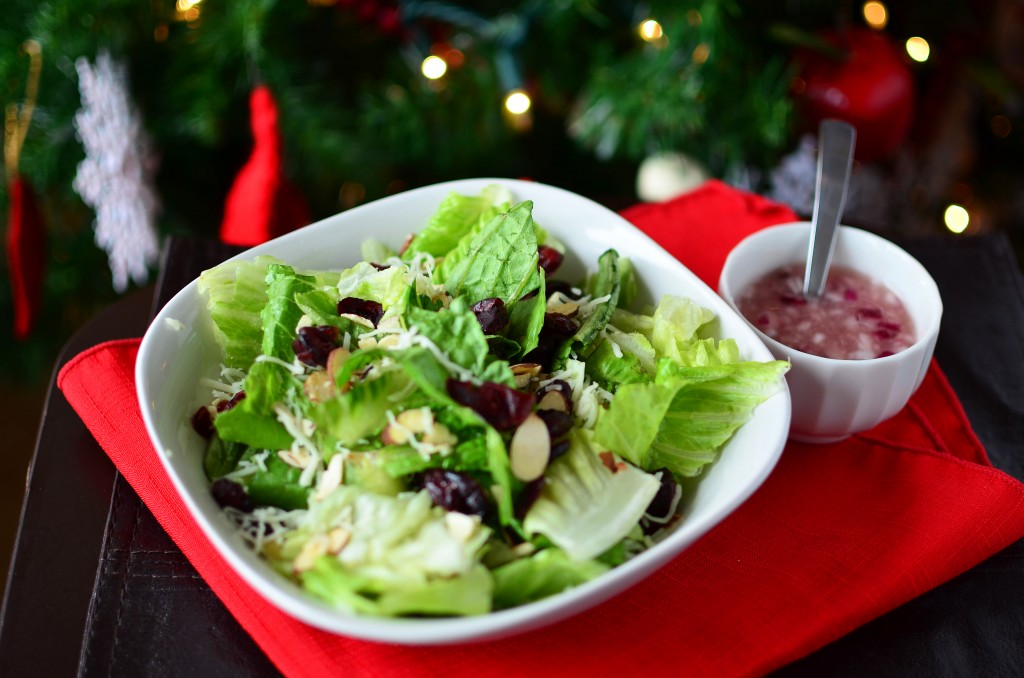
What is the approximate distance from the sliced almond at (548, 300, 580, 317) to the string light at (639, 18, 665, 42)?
3.76 ft

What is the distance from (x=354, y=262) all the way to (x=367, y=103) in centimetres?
95

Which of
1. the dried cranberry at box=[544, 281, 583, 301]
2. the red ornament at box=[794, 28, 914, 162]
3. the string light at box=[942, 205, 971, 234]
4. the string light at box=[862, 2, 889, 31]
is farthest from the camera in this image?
the string light at box=[942, 205, 971, 234]

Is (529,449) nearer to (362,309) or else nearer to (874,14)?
(362,309)

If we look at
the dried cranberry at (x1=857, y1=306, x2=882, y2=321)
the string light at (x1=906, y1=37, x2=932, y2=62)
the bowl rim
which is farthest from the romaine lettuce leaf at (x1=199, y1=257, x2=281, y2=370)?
the string light at (x1=906, y1=37, x2=932, y2=62)

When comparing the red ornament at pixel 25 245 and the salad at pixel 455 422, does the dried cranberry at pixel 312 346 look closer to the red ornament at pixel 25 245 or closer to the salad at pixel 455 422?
the salad at pixel 455 422

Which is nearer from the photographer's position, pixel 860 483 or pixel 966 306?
pixel 860 483

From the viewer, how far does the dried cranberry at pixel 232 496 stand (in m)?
1.48

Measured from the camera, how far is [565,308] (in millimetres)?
1801

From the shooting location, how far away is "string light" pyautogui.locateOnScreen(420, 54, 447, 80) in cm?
268

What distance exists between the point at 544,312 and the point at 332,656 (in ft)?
2.24

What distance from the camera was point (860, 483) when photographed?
1829 millimetres

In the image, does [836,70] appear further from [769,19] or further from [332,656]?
[332,656]

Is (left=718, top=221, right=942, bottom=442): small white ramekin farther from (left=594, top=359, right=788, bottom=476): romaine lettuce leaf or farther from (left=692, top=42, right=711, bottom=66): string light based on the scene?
(left=692, top=42, right=711, bottom=66): string light

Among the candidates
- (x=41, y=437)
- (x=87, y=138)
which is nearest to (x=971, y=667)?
(x=41, y=437)
